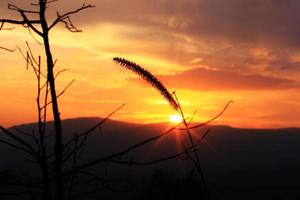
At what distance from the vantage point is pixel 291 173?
137 m

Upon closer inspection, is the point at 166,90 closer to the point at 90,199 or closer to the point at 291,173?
the point at 90,199

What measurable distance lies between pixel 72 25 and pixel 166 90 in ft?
Result: 2.08

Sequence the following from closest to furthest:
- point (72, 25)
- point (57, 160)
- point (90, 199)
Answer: point (57, 160)
point (72, 25)
point (90, 199)

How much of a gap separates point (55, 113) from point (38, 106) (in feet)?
0.90

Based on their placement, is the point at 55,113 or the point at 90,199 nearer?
the point at 55,113

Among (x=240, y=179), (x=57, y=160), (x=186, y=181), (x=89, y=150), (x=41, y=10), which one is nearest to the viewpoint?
(x=57, y=160)

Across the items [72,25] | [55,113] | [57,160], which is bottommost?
[57,160]

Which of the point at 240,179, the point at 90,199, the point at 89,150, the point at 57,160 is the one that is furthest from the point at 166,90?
the point at 89,150

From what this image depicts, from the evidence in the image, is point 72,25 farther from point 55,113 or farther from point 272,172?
point 272,172

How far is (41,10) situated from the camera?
250 centimetres

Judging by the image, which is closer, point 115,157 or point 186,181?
point 115,157

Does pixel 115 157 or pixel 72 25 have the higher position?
pixel 72 25

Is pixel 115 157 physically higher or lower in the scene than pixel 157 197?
higher

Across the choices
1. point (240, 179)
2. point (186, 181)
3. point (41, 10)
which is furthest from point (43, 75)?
point (240, 179)
